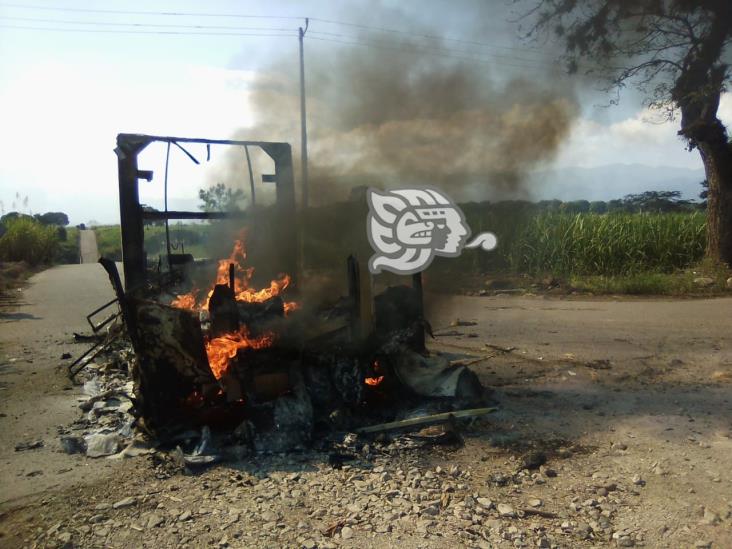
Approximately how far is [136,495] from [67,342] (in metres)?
5.85

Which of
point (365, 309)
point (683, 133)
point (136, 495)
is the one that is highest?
point (683, 133)

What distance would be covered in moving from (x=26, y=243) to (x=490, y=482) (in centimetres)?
2500

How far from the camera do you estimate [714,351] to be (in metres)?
6.65

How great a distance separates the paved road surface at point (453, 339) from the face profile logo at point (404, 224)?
1.25m

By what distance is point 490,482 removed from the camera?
3631 mm

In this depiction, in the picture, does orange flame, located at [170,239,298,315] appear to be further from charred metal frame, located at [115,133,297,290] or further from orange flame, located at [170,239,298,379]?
charred metal frame, located at [115,133,297,290]

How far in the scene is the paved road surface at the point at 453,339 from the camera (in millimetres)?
4246

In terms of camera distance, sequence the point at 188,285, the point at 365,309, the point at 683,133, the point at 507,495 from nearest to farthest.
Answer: the point at 507,495 → the point at 365,309 → the point at 188,285 → the point at 683,133

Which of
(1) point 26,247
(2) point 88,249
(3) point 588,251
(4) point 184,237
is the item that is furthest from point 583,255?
(2) point 88,249

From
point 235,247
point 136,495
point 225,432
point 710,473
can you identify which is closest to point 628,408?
point 710,473

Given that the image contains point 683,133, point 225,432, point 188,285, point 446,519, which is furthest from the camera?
point 683,133

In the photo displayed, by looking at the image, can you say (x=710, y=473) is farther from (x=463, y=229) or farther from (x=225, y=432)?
(x=463, y=229)

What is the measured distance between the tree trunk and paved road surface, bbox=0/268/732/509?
2.77m

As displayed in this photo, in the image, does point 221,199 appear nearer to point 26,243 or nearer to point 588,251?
point 588,251
